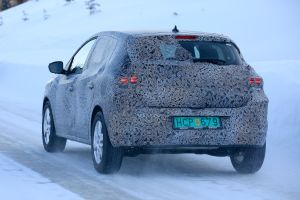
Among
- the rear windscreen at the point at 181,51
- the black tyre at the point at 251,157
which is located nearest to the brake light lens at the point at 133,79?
the rear windscreen at the point at 181,51

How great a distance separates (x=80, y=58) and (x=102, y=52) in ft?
2.87

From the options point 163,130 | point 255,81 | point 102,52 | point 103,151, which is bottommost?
point 103,151

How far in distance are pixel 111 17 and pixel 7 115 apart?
22344mm

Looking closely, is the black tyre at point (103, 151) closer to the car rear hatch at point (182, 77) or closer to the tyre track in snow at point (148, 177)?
the tyre track in snow at point (148, 177)

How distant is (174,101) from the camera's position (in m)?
9.68

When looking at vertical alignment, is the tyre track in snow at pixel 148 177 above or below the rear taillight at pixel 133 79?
below

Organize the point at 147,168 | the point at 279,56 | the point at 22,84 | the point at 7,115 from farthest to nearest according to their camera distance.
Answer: the point at 279,56 < the point at 22,84 < the point at 7,115 < the point at 147,168

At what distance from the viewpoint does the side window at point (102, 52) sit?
10.4 m

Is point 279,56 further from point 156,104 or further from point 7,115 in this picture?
point 156,104

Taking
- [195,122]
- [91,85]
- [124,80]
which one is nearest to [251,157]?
[195,122]

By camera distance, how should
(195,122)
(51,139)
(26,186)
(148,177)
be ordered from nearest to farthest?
1. (26,186)
2. (195,122)
3. (148,177)
4. (51,139)

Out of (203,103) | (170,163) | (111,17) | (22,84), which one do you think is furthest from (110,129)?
(111,17)

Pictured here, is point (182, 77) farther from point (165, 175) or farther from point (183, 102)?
point (165, 175)

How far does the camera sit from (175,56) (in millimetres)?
10000
